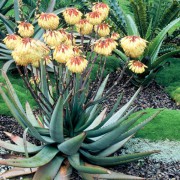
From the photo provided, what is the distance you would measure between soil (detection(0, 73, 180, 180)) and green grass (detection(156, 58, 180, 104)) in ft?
0.39

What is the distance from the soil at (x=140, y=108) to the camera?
3.75 metres

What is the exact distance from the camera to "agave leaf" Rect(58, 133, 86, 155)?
319 cm

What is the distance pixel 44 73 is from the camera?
3.48m

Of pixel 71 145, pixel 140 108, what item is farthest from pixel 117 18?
pixel 71 145

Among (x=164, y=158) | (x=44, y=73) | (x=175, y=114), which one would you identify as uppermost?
(x=44, y=73)

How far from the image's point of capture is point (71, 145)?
3.30 metres

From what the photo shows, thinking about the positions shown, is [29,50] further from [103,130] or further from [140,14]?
[140,14]

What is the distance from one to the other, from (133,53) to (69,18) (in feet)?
1.74

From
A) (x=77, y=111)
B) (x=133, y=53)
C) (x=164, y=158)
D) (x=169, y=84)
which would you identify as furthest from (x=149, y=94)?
(x=133, y=53)

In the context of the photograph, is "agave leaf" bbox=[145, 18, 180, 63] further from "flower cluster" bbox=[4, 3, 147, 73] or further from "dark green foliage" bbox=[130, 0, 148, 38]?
"flower cluster" bbox=[4, 3, 147, 73]

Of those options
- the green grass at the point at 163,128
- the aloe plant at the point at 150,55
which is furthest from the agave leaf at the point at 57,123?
the aloe plant at the point at 150,55

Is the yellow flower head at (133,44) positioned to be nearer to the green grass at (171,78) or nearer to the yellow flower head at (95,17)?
the yellow flower head at (95,17)

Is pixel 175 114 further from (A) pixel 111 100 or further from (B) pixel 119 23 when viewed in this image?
(B) pixel 119 23

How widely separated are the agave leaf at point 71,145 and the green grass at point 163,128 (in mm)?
1046
